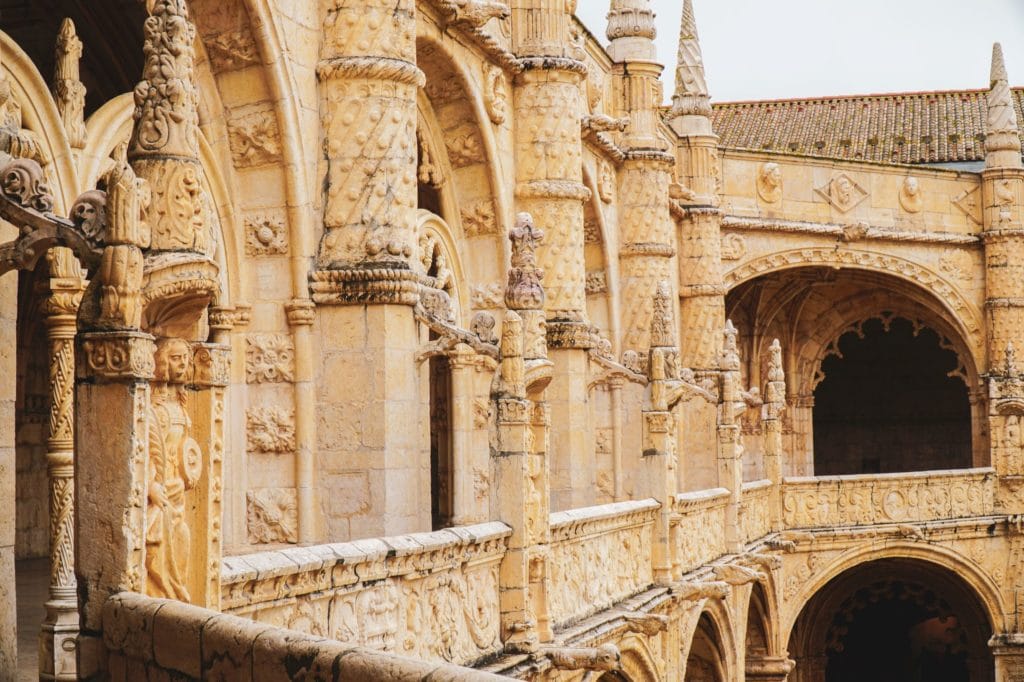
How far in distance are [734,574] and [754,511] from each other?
372cm

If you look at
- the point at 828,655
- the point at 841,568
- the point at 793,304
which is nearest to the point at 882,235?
the point at 793,304

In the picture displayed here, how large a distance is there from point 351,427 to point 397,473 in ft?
1.39

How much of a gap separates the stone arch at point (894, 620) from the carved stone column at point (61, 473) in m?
16.3

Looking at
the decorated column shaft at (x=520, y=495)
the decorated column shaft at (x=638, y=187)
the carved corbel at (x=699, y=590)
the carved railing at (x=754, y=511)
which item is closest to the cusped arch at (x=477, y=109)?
the carved corbel at (x=699, y=590)

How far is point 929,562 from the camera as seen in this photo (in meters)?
24.6

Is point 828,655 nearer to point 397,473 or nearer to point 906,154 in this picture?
point 906,154

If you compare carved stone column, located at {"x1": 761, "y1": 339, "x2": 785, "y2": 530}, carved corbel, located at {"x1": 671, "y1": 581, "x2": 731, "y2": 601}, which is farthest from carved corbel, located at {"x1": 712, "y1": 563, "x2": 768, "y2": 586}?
carved stone column, located at {"x1": 761, "y1": 339, "x2": 785, "y2": 530}

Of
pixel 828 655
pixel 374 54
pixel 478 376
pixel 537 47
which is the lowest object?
pixel 828 655

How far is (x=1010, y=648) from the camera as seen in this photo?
24078mm

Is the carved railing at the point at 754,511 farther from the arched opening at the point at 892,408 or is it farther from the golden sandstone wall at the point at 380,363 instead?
the arched opening at the point at 892,408

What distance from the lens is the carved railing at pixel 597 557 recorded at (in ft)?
35.1

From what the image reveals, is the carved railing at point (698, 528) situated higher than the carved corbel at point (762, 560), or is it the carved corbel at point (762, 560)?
the carved railing at point (698, 528)

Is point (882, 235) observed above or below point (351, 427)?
above

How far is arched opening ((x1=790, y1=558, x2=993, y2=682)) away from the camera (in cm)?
2623
